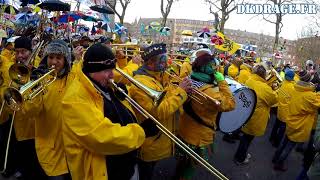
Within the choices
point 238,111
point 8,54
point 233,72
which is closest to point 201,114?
point 238,111

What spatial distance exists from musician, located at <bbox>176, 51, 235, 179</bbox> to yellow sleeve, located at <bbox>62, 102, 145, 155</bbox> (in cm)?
226

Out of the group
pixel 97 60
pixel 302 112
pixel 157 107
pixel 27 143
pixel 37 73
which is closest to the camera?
pixel 97 60

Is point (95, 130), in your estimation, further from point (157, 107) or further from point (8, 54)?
point (8, 54)

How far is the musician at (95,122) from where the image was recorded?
2557 millimetres

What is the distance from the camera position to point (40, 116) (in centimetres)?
358

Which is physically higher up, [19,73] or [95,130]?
[19,73]

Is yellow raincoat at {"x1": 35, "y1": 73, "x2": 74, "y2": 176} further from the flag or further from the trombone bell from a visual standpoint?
the flag

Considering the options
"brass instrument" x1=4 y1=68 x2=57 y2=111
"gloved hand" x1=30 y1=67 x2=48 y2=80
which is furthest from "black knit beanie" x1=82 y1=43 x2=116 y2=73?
"gloved hand" x1=30 y1=67 x2=48 y2=80

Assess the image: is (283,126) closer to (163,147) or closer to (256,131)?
(256,131)

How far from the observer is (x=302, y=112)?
22.4ft

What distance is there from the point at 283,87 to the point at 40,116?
5.62m

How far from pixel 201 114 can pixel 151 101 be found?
1.17m

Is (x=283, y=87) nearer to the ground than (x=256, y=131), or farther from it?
farther from it

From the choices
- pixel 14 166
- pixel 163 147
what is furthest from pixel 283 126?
pixel 14 166
